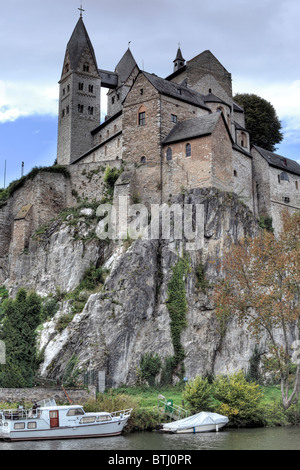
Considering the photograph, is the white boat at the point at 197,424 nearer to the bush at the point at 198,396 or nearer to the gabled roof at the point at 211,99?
the bush at the point at 198,396

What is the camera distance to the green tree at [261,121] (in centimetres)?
6962

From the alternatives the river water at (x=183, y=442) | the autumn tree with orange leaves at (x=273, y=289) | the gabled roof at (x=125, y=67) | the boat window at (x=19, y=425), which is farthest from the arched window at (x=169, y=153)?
the gabled roof at (x=125, y=67)

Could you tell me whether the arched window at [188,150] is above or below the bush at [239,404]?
above

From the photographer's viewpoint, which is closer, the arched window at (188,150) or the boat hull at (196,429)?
the boat hull at (196,429)

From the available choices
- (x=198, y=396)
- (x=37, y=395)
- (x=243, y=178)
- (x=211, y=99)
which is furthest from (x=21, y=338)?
(x=211, y=99)

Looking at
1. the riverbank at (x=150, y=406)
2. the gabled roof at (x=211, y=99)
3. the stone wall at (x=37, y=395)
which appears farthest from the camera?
the gabled roof at (x=211, y=99)

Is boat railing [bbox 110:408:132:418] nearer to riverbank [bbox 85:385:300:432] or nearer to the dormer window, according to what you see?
riverbank [bbox 85:385:300:432]

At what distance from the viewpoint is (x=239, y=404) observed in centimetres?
3534

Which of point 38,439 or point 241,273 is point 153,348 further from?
point 38,439

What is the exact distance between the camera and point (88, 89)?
72875mm

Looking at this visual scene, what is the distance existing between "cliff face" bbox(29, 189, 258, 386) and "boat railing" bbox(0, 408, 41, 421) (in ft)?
23.3

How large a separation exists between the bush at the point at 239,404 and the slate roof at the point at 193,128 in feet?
71.1
